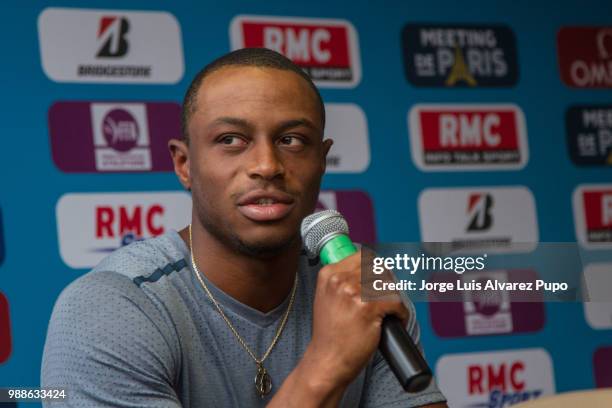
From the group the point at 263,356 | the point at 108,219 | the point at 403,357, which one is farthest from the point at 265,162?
the point at 108,219

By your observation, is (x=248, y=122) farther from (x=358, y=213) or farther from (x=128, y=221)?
(x=358, y=213)

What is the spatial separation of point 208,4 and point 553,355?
152 cm

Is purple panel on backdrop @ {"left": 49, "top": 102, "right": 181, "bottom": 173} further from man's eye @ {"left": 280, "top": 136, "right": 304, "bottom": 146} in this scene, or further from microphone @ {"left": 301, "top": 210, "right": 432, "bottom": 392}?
microphone @ {"left": 301, "top": 210, "right": 432, "bottom": 392}

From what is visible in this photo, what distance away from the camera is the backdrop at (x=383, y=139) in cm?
240

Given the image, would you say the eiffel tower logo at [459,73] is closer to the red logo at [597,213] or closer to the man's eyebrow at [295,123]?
the red logo at [597,213]

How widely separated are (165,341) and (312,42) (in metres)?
1.57

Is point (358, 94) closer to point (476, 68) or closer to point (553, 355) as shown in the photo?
point (476, 68)

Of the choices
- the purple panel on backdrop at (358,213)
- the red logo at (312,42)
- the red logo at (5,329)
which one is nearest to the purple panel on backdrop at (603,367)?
the purple panel on backdrop at (358,213)

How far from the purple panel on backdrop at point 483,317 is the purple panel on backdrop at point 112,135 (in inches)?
37.8

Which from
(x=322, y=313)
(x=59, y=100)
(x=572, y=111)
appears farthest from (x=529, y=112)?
(x=322, y=313)

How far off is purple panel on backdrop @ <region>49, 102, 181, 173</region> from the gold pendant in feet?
3.88

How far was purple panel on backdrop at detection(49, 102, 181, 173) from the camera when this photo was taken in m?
2.42

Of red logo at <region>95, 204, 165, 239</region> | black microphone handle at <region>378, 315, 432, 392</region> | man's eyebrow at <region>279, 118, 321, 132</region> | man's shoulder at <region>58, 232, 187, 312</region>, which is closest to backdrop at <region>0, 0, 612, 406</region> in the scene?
red logo at <region>95, 204, 165, 239</region>

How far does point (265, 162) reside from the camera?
1.32 m
